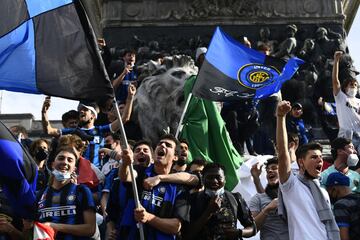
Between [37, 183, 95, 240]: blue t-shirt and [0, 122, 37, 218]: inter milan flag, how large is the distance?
17cm

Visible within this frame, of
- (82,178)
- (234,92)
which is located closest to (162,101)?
(234,92)

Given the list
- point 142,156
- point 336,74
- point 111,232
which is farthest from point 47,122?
point 336,74

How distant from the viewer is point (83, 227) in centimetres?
544

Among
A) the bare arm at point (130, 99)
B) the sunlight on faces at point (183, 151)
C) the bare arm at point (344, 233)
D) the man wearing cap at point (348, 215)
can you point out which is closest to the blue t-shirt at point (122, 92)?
the sunlight on faces at point (183, 151)

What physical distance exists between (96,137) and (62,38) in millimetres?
2843

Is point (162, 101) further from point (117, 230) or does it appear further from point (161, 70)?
point (117, 230)

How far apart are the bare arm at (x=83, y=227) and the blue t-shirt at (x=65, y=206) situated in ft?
0.14

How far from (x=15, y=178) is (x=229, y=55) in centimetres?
435

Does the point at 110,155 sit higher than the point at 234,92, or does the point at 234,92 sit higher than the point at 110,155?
the point at 234,92

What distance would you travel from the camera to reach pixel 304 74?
16312 millimetres

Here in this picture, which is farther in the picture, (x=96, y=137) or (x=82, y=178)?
(x=96, y=137)

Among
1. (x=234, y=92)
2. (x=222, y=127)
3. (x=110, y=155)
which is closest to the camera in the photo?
(x=110, y=155)

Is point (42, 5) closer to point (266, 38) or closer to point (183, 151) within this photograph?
point (183, 151)

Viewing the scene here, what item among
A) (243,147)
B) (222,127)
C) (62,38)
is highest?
(62,38)
